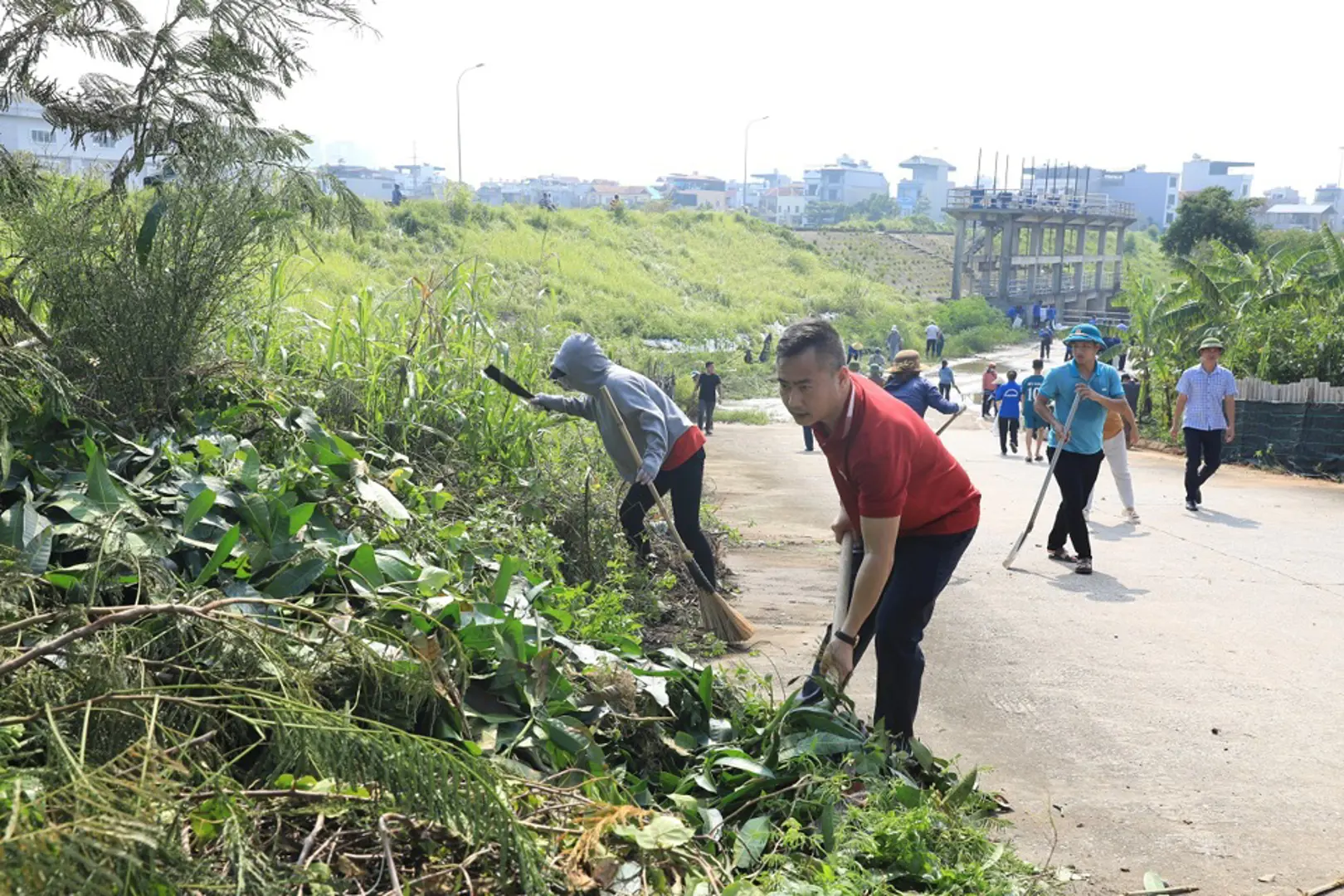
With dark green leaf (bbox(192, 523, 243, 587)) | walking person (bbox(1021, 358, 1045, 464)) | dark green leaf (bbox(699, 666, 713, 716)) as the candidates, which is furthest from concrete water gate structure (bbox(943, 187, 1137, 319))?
dark green leaf (bbox(192, 523, 243, 587))

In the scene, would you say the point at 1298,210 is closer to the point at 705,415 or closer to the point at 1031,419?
the point at 705,415

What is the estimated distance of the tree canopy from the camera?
195 ft

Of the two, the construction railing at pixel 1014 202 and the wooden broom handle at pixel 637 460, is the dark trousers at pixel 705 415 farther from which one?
the construction railing at pixel 1014 202

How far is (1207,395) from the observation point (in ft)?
36.0

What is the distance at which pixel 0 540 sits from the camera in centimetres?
347

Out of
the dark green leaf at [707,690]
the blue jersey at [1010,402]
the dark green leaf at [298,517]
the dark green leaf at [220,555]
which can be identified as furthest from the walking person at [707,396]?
the dark green leaf at [220,555]

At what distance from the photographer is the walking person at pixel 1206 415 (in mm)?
10898

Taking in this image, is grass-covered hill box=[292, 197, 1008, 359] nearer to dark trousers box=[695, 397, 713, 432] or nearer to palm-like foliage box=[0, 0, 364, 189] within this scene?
dark trousers box=[695, 397, 713, 432]

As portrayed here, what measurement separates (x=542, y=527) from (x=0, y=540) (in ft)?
9.48

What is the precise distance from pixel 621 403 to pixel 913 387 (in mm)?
2963

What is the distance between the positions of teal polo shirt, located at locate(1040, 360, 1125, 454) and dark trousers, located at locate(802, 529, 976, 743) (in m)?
4.24

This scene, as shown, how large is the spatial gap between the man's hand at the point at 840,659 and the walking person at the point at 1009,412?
13449mm

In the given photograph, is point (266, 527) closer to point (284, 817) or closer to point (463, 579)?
point (463, 579)

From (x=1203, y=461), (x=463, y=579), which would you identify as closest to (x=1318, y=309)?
(x=1203, y=461)
